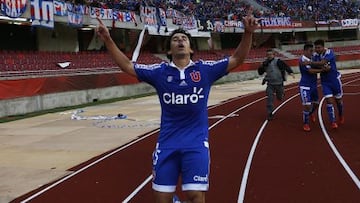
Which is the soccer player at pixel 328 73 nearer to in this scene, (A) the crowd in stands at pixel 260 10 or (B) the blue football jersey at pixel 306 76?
(B) the blue football jersey at pixel 306 76

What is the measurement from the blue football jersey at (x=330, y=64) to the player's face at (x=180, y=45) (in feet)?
24.2

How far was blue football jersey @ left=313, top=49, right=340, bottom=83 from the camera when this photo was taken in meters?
10.5

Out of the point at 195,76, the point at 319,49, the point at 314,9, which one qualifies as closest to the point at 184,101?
the point at 195,76

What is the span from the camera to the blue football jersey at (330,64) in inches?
412

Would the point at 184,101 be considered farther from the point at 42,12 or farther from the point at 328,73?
the point at 42,12

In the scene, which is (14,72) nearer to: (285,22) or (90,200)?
(90,200)

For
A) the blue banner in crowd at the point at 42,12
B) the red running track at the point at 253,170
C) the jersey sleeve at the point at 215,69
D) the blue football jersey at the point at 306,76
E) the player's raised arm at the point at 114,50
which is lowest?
the red running track at the point at 253,170

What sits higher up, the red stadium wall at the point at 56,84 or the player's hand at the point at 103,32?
the player's hand at the point at 103,32

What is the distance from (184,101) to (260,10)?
2232 inches

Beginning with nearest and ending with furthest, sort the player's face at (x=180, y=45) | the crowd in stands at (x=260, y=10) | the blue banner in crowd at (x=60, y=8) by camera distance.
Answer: the player's face at (x=180, y=45) < the blue banner in crowd at (x=60, y=8) < the crowd in stands at (x=260, y=10)

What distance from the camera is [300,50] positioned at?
57.2m

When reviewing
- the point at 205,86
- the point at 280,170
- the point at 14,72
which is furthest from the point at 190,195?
the point at 14,72

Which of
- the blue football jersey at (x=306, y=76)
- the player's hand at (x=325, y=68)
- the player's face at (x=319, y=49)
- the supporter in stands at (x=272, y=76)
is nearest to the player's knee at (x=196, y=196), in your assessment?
the player's hand at (x=325, y=68)

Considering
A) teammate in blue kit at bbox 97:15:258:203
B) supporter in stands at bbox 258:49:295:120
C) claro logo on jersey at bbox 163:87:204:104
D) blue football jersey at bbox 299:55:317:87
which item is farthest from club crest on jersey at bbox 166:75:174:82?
supporter in stands at bbox 258:49:295:120
